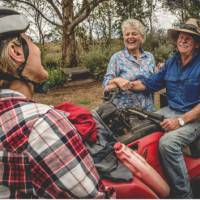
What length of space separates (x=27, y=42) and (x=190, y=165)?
1987 mm

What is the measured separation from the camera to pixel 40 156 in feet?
5.41

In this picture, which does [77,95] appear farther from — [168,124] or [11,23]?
A: [11,23]

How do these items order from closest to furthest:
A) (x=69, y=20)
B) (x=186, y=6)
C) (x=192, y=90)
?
(x=192, y=90) < (x=69, y=20) < (x=186, y=6)

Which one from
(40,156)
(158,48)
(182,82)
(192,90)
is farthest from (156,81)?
(158,48)

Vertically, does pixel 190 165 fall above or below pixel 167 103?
below

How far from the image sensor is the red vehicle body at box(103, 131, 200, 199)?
2.32m

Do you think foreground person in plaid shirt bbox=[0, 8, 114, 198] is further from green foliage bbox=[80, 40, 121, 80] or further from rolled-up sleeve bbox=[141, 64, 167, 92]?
green foliage bbox=[80, 40, 121, 80]

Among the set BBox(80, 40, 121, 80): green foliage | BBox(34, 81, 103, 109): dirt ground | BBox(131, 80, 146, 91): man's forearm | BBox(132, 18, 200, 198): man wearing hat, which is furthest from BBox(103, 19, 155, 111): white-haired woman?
BBox(80, 40, 121, 80): green foliage

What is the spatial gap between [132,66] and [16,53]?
116 inches

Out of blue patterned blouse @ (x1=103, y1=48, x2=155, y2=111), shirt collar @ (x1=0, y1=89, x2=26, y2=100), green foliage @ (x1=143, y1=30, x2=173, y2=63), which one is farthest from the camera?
green foliage @ (x1=143, y1=30, x2=173, y2=63)

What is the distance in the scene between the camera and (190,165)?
3.33m

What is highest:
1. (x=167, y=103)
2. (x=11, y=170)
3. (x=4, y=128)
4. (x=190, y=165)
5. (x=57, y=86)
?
(x=4, y=128)

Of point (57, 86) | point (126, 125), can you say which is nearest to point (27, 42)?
point (126, 125)

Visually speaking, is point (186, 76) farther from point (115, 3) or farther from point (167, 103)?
point (115, 3)
